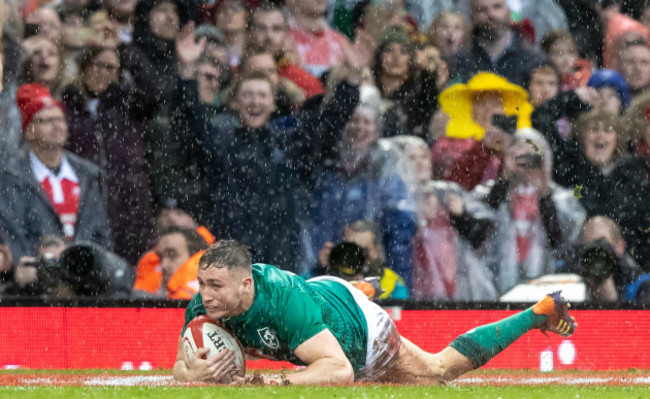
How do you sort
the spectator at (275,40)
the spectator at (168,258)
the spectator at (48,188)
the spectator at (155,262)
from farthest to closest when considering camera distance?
1. the spectator at (275,40)
2. the spectator at (48,188)
3. the spectator at (155,262)
4. the spectator at (168,258)

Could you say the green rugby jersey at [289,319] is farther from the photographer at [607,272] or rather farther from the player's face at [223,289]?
the photographer at [607,272]

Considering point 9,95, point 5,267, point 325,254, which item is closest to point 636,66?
point 325,254

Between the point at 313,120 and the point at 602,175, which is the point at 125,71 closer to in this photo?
the point at 313,120

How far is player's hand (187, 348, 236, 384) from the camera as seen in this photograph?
564 centimetres

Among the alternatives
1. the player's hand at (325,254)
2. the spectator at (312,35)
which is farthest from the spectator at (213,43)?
the player's hand at (325,254)

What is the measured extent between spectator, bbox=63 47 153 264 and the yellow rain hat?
9.24 feet

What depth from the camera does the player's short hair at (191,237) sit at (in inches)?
362

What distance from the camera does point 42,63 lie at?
32.7ft

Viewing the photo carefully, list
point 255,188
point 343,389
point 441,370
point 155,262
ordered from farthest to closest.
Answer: point 255,188 → point 155,262 → point 441,370 → point 343,389

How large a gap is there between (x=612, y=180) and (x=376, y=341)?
4677mm

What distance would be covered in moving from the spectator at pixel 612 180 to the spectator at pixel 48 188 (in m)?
4.37

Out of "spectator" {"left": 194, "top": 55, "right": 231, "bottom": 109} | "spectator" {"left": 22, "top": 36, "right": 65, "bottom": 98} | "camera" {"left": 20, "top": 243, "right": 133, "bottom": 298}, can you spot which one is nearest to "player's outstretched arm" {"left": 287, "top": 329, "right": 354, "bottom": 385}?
"camera" {"left": 20, "top": 243, "right": 133, "bottom": 298}

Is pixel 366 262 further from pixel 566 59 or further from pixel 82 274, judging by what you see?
pixel 566 59

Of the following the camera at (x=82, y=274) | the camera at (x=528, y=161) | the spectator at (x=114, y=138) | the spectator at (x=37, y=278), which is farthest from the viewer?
the camera at (x=528, y=161)
